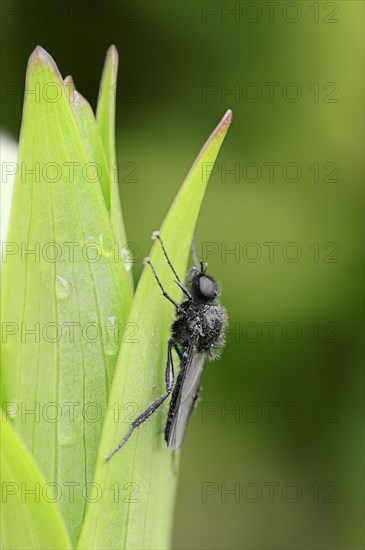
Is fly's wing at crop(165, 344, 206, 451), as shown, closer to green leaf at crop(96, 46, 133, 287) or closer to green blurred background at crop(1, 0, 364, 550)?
green leaf at crop(96, 46, 133, 287)

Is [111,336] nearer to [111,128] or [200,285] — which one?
[111,128]

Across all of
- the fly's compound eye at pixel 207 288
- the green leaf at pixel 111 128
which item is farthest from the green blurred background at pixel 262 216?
the green leaf at pixel 111 128

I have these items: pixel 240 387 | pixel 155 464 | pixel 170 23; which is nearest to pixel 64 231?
pixel 155 464

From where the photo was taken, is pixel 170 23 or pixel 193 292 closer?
pixel 193 292

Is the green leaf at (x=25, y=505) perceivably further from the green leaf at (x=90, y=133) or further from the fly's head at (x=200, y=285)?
the fly's head at (x=200, y=285)

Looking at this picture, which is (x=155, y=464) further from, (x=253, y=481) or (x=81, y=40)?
(x=81, y=40)

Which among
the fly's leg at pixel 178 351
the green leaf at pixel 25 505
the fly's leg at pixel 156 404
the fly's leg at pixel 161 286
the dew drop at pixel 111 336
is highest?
the fly's leg at pixel 161 286

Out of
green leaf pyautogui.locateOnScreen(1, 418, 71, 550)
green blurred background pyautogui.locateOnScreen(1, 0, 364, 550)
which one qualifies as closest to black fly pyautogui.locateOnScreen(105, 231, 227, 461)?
green leaf pyautogui.locateOnScreen(1, 418, 71, 550)
